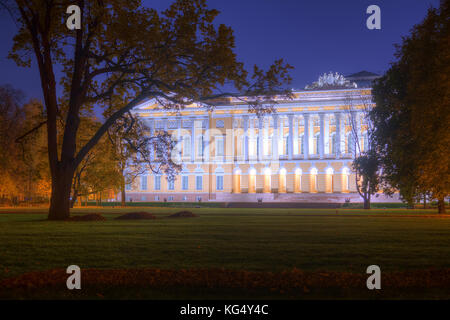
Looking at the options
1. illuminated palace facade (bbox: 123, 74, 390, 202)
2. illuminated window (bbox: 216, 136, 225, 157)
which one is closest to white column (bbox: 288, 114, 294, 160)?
illuminated palace facade (bbox: 123, 74, 390, 202)

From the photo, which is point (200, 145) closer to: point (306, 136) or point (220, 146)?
point (220, 146)

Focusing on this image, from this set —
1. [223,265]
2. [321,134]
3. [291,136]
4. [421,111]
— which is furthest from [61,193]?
[321,134]

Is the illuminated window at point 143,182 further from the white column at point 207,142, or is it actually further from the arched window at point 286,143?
the arched window at point 286,143

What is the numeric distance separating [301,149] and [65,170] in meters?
58.8

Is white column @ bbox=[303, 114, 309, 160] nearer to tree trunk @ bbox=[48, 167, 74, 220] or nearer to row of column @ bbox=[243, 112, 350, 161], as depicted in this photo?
row of column @ bbox=[243, 112, 350, 161]

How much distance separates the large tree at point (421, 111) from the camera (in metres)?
25.7

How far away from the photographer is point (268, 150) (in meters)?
79.9

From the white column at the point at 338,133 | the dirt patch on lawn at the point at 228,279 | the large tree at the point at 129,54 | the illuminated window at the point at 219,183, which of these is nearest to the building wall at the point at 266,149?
the white column at the point at 338,133

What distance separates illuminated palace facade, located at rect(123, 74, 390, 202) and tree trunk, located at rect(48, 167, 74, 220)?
48428 millimetres

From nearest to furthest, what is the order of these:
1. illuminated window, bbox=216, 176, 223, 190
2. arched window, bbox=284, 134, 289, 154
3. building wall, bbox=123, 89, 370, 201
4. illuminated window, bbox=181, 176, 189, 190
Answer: building wall, bbox=123, 89, 370, 201 < arched window, bbox=284, 134, 289, 154 < illuminated window, bbox=216, 176, 223, 190 < illuminated window, bbox=181, 176, 189, 190

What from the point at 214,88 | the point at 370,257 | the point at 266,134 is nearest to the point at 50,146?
the point at 214,88

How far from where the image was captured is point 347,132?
74750 mm

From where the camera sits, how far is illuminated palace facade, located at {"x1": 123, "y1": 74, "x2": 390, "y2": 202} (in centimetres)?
7469
